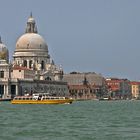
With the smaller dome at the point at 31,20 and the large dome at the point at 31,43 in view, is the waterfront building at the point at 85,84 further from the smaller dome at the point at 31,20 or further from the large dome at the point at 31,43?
the smaller dome at the point at 31,20

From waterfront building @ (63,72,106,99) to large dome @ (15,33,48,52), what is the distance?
53.8 feet

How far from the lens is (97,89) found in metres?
146

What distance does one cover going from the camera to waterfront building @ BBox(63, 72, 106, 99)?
13975 cm

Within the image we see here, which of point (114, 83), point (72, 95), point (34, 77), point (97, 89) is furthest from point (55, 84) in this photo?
point (114, 83)

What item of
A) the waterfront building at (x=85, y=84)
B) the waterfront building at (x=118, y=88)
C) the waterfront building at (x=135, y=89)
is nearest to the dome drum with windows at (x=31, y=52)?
the waterfront building at (x=85, y=84)

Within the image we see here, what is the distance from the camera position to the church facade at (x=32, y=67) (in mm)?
110562

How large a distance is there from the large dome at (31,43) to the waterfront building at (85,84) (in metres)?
16.4

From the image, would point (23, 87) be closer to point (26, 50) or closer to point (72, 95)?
point (26, 50)

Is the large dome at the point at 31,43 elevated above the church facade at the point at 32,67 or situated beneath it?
elevated above

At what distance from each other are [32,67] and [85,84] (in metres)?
24.0

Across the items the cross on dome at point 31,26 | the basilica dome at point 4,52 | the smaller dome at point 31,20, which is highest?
the smaller dome at point 31,20

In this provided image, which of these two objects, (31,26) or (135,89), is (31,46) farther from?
(135,89)

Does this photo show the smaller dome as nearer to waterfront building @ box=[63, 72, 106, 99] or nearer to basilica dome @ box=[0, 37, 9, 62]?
basilica dome @ box=[0, 37, 9, 62]

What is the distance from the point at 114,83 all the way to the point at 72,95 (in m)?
29.8
